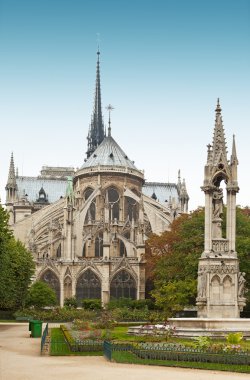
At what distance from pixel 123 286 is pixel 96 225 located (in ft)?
40.6

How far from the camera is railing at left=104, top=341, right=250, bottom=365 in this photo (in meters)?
21.2

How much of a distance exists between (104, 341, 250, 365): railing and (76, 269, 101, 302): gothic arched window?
2627 inches

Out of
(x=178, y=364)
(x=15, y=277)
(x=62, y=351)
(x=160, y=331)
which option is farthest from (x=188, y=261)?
(x=178, y=364)

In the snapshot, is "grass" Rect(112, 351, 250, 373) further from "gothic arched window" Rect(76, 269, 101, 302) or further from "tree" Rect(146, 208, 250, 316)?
"gothic arched window" Rect(76, 269, 101, 302)

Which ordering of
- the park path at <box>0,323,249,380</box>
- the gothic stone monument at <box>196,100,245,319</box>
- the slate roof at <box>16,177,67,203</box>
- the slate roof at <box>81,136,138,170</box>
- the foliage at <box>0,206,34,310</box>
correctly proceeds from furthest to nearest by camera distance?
the slate roof at <box>16,177,67,203</box> < the slate roof at <box>81,136,138,170</box> < the foliage at <box>0,206,34,310</box> < the gothic stone monument at <box>196,100,245,319</box> < the park path at <box>0,323,249,380</box>

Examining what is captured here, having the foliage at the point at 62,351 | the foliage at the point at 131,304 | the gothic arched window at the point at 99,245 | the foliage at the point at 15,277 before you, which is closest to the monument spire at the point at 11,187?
the gothic arched window at the point at 99,245

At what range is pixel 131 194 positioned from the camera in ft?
350

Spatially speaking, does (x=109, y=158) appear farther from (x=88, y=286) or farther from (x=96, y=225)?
(x=88, y=286)

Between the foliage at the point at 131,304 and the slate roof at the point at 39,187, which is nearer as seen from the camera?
the foliage at the point at 131,304

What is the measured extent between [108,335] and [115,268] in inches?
2365

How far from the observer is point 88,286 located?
3590 inches

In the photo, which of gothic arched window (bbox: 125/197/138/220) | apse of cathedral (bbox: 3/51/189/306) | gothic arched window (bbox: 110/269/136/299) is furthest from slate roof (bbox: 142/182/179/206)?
gothic arched window (bbox: 110/269/136/299)

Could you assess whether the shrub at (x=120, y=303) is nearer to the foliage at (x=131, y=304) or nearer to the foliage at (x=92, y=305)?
the foliage at (x=131, y=304)

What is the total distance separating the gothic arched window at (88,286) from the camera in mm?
90938
